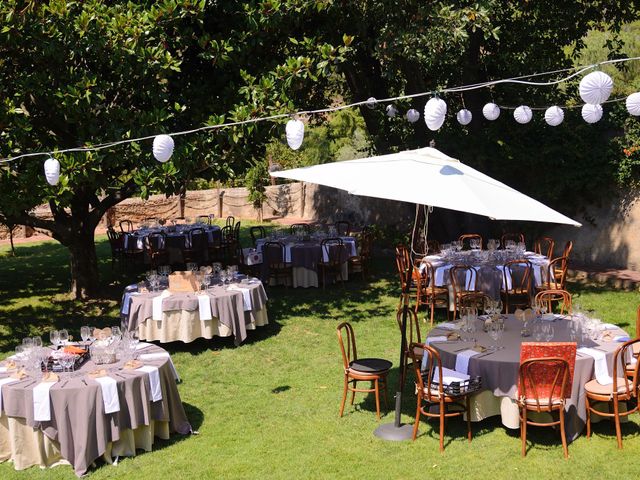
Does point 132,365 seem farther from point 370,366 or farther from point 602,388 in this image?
point 602,388

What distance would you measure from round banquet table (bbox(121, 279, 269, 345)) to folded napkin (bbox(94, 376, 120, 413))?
3378 mm

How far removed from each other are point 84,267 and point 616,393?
973cm

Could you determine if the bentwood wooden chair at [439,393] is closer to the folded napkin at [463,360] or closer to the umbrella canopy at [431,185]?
the folded napkin at [463,360]

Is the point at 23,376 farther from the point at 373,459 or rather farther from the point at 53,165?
the point at 373,459

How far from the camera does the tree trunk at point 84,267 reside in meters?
13.2

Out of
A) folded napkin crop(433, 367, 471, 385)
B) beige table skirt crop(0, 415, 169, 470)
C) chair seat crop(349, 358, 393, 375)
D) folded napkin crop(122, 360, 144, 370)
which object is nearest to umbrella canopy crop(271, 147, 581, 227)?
folded napkin crop(433, 367, 471, 385)

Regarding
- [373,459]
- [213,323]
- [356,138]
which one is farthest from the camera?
[356,138]

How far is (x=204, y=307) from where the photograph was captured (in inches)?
395

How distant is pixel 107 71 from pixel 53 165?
158 inches

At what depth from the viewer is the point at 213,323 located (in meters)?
10.2

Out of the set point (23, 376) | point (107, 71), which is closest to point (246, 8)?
point (107, 71)

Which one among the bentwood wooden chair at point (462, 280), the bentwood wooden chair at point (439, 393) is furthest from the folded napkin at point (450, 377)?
the bentwood wooden chair at point (462, 280)

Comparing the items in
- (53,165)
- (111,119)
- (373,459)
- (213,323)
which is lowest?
(373,459)

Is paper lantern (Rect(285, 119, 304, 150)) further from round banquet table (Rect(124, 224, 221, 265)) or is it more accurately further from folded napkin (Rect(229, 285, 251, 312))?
round banquet table (Rect(124, 224, 221, 265))
